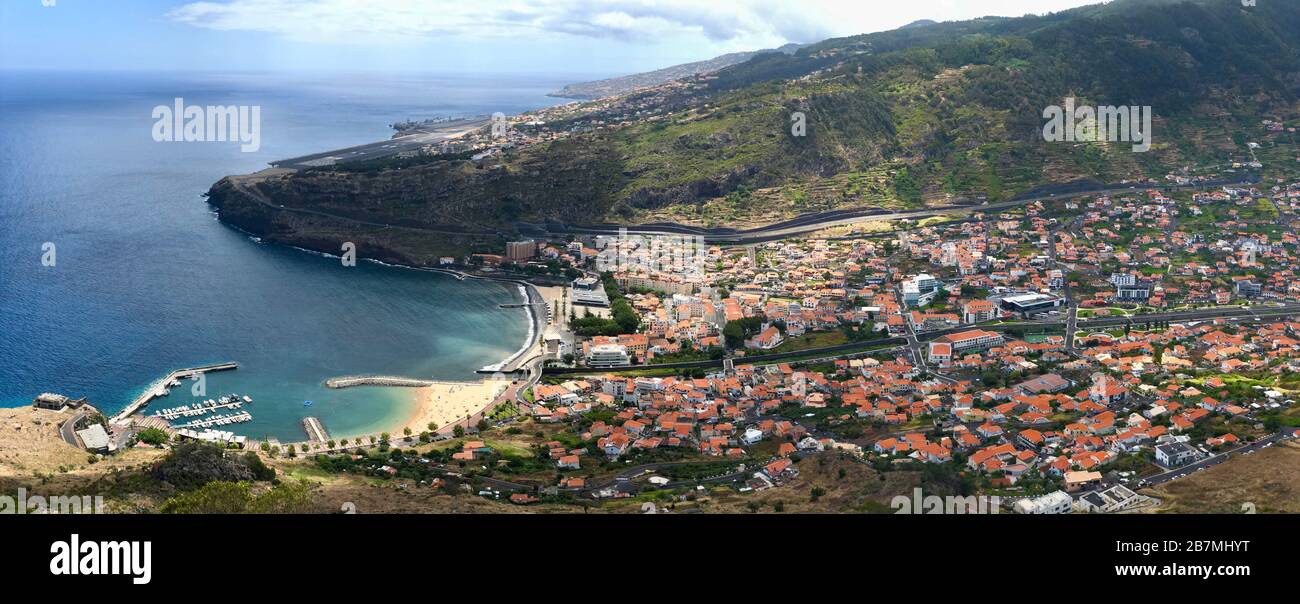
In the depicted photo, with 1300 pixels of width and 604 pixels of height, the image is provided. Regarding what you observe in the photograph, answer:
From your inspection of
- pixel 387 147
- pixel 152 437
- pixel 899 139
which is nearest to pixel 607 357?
pixel 152 437

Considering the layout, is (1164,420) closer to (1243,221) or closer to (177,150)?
(1243,221)

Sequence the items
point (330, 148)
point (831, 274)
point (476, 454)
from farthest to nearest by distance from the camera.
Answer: point (330, 148) → point (831, 274) → point (476, 454)

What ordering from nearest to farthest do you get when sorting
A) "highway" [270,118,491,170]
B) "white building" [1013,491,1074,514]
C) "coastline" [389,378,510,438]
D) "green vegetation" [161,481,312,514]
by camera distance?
"green vegetation" [161,481,312,514] → "white building" [1013,491,1074,514] → "coastline" [389,378,510,438] → "highway" [270,118,491,170]

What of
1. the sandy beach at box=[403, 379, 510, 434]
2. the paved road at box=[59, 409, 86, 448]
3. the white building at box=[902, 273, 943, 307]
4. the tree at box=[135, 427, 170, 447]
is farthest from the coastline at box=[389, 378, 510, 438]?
the white building at box=[902, 273, 943, 307]

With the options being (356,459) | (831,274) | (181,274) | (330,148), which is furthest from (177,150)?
(356,459)

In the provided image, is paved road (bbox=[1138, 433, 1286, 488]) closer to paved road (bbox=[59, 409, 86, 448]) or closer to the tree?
the tree

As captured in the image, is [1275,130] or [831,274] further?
[1275,130]
